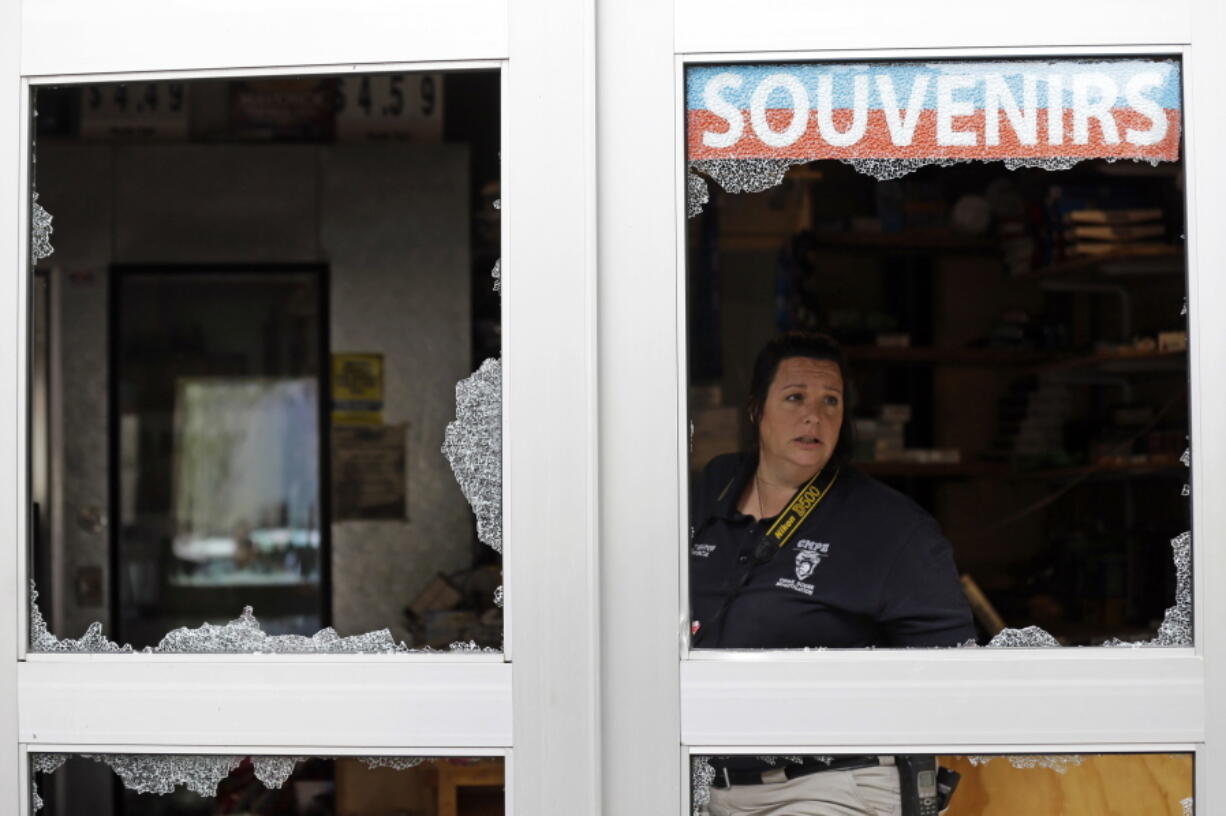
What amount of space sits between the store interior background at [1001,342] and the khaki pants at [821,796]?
9.28ft

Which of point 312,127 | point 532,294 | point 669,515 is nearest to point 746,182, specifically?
point 532,294

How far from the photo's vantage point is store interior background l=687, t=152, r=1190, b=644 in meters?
4.91

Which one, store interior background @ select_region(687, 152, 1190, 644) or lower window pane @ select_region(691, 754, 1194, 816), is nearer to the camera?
lower window pane @ select_region(691, 754, 1194, 816)

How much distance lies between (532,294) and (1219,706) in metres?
1.09

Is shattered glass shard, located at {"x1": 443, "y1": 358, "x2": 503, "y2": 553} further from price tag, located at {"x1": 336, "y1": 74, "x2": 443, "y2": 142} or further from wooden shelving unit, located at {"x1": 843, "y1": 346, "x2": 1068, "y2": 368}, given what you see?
wooden shelving unit, located at {"x1": 843, "y1": 346, "x2": 1068, "y2": 368}

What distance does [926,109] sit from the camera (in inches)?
73.3

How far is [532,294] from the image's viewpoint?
6.05ft

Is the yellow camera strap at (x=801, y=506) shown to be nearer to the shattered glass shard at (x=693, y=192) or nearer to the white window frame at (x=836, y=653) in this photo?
the white window frame at (x=836, y=653)

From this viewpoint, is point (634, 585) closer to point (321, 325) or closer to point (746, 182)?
point (746, 182)

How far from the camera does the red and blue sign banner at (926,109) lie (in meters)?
1.86

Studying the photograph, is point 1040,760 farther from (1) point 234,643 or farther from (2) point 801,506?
(1) point 234,643

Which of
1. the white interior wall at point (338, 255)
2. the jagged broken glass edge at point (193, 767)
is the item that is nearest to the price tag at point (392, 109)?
the white interior wall at point (338, 255)

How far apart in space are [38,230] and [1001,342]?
4110 mm

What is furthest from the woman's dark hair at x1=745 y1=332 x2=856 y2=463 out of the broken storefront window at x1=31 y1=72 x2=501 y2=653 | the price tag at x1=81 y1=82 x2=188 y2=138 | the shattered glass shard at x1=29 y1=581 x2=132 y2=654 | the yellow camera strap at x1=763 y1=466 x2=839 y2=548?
the price tag at x1=81 y1=82 x2=188 y2=138
